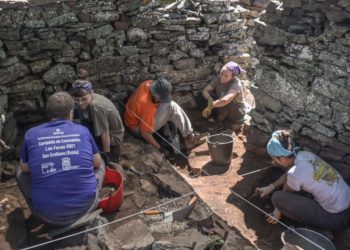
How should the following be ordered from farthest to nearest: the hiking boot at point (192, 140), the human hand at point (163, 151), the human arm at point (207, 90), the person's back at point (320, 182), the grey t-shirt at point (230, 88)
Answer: the human arm at point (207, 90) < the grey t-shirt at point (230, 88) < the hiking boot at point (192, 140) < the human hand at point (163, 151) < the person's back at point (320, 182)

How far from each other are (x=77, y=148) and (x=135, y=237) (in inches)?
48.3

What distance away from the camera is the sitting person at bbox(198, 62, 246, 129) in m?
7.66

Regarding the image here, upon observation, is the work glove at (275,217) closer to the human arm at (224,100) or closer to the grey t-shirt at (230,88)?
the human arm at (224,100)

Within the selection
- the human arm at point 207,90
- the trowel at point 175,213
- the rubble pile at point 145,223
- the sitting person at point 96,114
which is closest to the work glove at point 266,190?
the rubble pile at point 145,223

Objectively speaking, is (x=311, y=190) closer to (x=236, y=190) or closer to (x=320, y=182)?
(x=320, y=182)

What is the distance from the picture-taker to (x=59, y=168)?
15.3 feet

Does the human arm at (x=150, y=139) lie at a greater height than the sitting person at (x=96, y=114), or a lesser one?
lesser

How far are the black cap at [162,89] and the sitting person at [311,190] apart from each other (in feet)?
6.91

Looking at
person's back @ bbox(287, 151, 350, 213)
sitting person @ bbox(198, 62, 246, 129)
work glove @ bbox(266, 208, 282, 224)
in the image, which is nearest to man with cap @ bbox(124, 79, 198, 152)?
sitting person @ bbox(198, 62, 246, 129)

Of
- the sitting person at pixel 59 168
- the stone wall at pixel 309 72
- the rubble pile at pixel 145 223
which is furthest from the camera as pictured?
the stone wall at pixel 309 72

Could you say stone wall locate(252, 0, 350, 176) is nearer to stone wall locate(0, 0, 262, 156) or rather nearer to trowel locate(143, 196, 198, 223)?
stone wall locate(0, 0, 262, 156)

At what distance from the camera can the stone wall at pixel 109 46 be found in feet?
20.4

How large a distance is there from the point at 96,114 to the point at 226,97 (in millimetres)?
2610

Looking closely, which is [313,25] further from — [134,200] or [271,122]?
[134,200]
